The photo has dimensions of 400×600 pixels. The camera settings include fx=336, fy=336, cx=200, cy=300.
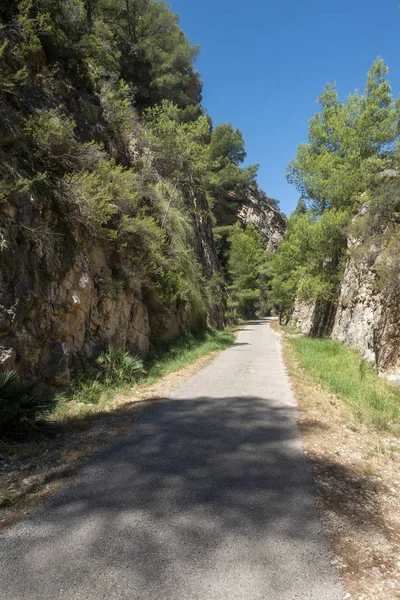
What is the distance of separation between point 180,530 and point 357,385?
6384 mm

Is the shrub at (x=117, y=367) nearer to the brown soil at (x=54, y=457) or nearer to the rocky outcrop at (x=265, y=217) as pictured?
the brown soil at (x=54, y=457)

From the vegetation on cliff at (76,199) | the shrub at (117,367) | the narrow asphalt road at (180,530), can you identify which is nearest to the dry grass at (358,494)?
the narrow asphalt road at (180,530)

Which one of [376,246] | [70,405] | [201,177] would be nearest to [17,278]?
[70,405]

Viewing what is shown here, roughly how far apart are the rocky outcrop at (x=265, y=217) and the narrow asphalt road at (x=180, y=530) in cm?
5081

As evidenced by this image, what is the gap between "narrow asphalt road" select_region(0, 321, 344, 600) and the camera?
7.09 ft

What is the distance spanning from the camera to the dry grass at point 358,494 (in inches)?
91.0

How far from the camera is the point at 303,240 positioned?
1995 centimetres

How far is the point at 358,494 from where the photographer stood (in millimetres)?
3330

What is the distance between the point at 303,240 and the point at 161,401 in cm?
1601

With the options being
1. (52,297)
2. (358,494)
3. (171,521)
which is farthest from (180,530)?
(52,297)

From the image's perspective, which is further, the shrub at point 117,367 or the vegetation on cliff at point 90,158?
the shrub at point 117,367

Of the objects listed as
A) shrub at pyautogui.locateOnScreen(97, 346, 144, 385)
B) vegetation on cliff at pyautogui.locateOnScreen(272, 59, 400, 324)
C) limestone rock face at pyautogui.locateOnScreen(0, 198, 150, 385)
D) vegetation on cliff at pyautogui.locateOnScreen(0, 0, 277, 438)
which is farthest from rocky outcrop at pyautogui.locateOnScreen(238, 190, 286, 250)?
shrub at pyautogui.locateOnScreen(97, 346, 144, 385)

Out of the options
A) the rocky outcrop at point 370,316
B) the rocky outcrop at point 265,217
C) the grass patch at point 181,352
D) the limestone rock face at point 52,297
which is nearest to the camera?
the limestone rock face at point 52,297

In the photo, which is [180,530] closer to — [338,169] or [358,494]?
[358,494]
